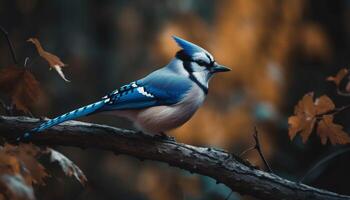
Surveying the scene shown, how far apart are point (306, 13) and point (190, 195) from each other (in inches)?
56.0

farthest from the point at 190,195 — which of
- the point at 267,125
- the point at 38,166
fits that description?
the point at 38,166

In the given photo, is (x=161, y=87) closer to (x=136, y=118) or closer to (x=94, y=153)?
(x=136, y=118)

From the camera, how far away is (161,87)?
8.25ft

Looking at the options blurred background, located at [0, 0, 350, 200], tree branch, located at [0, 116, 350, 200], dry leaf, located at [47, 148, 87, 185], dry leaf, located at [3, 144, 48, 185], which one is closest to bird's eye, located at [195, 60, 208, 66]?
tree branch, located at [0, 116, 350, 200]

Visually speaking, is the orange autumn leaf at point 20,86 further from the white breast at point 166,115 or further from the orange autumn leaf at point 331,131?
the orange autumn leaf at point 331,131

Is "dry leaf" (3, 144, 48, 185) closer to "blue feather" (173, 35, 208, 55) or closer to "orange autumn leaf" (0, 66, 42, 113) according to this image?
"orange autumn leaf" (0, 66, 42, 113)

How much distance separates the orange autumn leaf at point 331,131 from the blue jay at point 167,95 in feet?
1.68

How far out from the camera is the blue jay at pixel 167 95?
2.40 metres

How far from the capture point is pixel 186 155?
218 cm

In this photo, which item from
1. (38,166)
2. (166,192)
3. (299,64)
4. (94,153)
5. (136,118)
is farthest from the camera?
(299,64)

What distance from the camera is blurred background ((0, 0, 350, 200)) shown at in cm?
397

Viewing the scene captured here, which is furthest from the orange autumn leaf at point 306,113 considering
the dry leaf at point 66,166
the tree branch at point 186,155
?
the dry leaf at point 66,166

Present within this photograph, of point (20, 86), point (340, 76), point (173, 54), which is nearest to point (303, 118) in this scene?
point (340, 76)

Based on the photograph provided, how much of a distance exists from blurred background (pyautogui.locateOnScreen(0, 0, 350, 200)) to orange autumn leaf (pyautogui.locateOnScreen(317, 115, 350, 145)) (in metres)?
1.72
